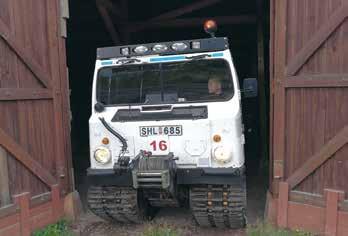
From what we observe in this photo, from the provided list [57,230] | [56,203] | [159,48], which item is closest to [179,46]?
[159,48]

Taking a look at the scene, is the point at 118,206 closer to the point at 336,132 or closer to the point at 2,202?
the point at 2,202

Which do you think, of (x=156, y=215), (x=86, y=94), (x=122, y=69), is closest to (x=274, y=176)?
(x=156, y=215)

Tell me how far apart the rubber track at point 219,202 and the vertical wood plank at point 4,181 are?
231 cm

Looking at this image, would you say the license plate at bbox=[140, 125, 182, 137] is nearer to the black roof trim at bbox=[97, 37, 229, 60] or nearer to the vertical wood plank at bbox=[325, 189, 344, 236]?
the black roof trim at bbox=[97, 37, 229, 60]

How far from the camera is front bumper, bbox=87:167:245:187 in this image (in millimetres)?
A: 4258

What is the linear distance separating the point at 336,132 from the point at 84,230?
11.8 ft

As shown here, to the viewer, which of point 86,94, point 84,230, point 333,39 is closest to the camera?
point 333,39

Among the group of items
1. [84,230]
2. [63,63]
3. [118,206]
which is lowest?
[84,230]

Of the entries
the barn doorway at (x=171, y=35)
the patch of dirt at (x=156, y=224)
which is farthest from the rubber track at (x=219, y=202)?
the barn doorway at (x=171, y=35)

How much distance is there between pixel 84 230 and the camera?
16.9ft

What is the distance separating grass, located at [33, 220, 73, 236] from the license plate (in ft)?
5.91

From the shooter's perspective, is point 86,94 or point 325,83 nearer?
point 325,83

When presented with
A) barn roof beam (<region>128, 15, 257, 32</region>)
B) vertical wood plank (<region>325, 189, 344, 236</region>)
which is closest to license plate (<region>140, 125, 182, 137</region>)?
vertical wood plank (<region>325, 189, 344, 236</region>)

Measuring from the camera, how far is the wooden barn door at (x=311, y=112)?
436 centimetres
